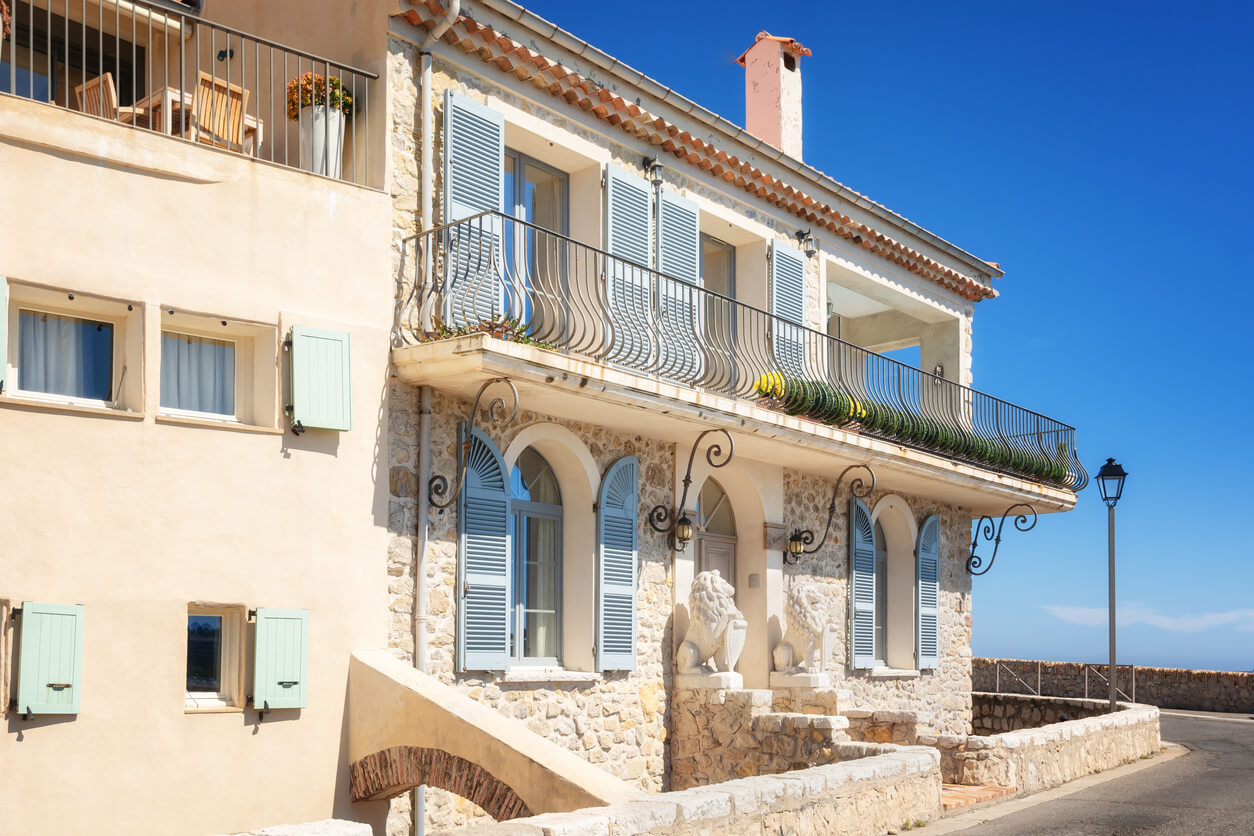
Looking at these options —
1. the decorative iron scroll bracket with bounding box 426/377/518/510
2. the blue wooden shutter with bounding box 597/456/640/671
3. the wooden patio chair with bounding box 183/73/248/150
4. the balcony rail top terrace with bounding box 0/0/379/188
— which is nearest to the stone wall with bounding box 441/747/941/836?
the blue wooden shutter with bounding box 597/456/640/671

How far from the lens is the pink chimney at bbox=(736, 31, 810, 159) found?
15.5 m

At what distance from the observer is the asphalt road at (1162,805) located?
30.5 feet

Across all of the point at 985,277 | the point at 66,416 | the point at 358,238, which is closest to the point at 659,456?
the point at 358,238

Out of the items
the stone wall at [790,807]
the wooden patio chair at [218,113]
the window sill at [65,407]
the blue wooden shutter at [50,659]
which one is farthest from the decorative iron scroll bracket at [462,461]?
the stone wall at [790,807]

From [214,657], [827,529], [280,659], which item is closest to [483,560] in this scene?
[280,659]

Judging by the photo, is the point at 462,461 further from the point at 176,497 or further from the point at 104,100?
the point at 104,100

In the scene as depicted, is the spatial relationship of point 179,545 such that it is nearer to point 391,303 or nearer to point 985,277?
point 391,303

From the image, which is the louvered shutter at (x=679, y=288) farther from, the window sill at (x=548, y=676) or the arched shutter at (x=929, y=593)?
the arched shutter at (x=929, y=593)

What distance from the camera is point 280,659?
8.28 meters

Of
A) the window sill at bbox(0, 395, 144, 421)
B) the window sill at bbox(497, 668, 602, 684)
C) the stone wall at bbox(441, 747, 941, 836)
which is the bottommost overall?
the stone wall at bbox(441, 747, 941, 836)

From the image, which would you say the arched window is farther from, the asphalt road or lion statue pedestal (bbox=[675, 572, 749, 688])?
the asphalt road

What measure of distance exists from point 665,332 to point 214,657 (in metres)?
4.86

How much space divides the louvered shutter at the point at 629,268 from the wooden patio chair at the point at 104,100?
3964 mm

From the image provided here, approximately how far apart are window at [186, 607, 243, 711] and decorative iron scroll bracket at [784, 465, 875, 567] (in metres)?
6.75
